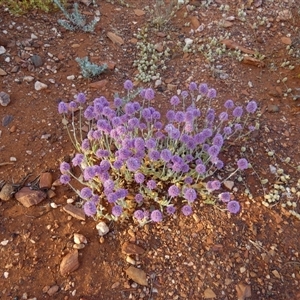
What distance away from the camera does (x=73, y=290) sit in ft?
9.02

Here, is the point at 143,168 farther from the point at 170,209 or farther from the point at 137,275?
the point at 137,275

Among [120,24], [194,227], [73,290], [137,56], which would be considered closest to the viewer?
[73,290]

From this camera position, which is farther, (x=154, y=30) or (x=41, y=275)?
(x=154, y=30)

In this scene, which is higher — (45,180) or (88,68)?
(88,68)

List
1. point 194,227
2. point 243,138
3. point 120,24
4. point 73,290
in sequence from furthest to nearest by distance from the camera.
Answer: point 120,24 → point 243,138 → point 194,227 → point 73,290

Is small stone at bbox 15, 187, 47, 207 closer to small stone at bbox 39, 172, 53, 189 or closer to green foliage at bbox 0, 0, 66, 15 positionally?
small stone at bbox 39, 172, 53, 189

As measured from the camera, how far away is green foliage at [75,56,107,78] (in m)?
4.02

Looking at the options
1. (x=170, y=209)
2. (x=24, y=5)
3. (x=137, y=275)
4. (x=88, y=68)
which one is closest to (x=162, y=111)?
(x=88, y=68)

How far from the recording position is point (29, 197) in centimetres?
312

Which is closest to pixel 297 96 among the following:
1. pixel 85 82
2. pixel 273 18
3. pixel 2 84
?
pixel 273 18

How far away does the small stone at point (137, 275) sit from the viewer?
9.23ft

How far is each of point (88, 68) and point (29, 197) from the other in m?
1.52

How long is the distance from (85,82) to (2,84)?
2.62 ft

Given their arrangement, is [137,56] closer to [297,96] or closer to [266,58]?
[266,58]
